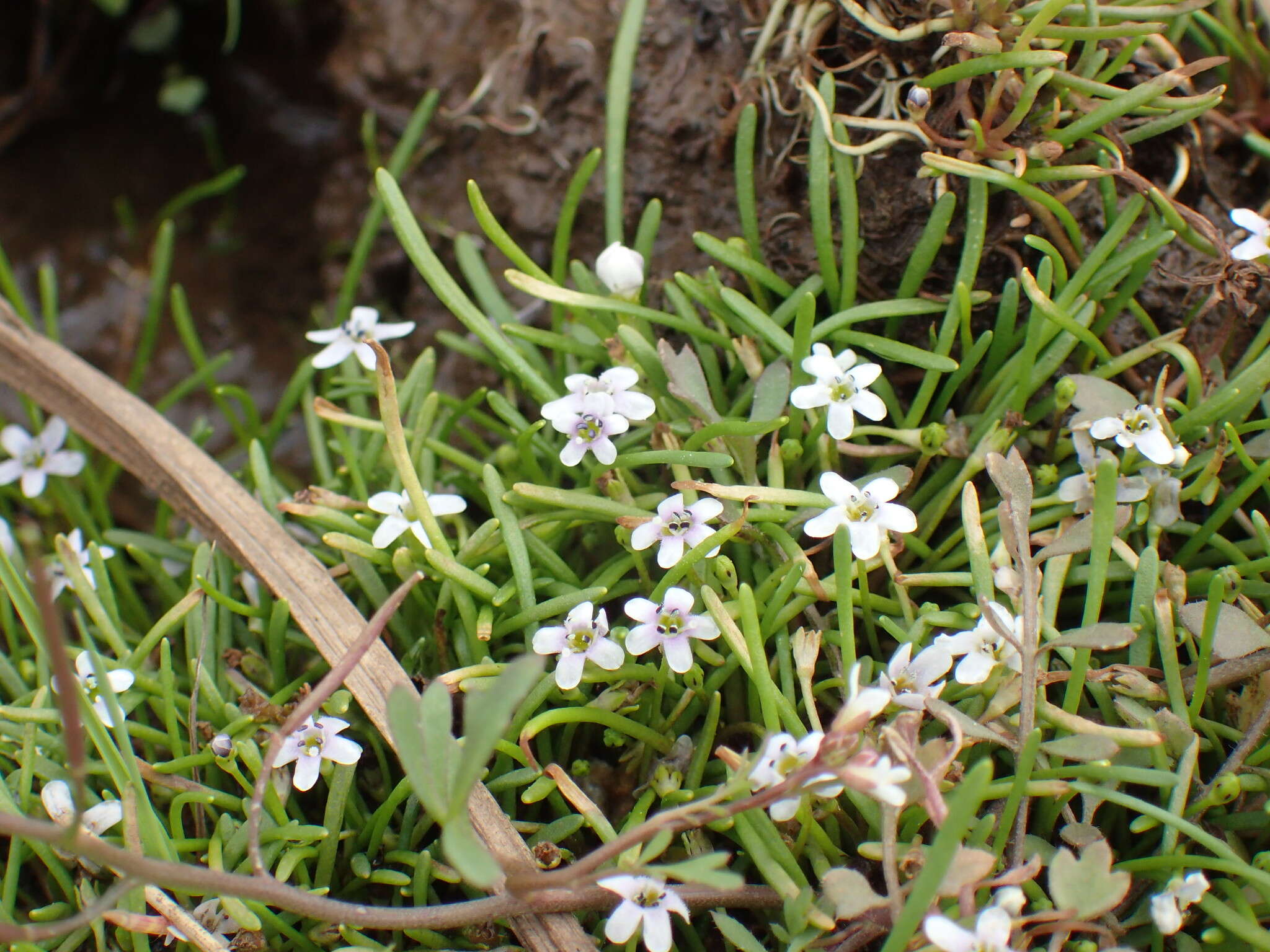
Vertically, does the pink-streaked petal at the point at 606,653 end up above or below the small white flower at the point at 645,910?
above

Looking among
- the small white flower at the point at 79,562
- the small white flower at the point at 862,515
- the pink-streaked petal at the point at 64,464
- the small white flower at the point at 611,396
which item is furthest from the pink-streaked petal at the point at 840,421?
the pink-streaked petal at the point at 64,464

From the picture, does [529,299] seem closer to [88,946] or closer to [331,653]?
[331,653]

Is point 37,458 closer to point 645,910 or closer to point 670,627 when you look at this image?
point 670,627

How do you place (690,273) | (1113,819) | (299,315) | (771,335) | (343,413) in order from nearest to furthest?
1. (1113,819)
2. (771,335)
3. (343,413)
4. (690,273)
5. (299,315)

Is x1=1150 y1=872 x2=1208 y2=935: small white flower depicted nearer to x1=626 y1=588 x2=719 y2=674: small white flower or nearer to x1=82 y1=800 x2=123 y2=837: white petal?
x1=626 y1=588 x2=719 y2=674: small white flower

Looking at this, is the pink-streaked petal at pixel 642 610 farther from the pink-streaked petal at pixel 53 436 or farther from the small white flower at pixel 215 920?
the pink-streaked petal at pixel 53 436

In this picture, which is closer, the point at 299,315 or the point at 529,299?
the point at 529,299

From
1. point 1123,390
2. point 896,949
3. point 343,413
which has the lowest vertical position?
point 896,949

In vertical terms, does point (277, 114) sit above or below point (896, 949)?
above

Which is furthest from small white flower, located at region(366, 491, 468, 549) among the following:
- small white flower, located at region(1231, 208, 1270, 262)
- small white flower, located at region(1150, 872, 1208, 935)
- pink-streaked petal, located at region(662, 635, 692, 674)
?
small white flower, located at region(1231, 208, 1270, 262)

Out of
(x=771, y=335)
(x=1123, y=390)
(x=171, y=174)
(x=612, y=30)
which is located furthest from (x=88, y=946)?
(x=171, y=174)
